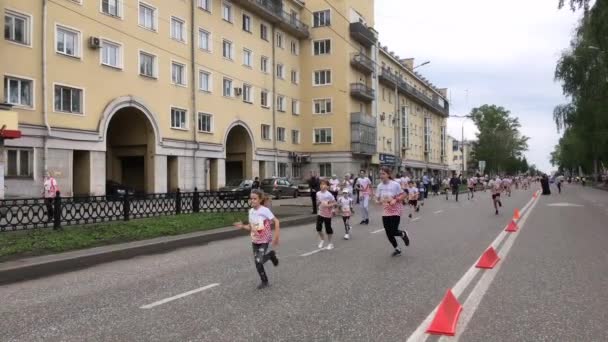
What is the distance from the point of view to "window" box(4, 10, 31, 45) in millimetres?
24750

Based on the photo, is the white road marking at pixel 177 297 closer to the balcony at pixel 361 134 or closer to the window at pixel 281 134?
the window at pixel 281 134

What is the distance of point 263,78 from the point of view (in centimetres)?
4634

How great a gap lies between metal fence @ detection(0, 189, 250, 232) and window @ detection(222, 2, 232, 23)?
927 inches

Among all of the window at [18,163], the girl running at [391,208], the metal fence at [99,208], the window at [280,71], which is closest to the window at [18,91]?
the window at [18,163]

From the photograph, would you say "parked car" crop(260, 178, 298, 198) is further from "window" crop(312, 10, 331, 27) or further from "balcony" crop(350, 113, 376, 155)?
"window" crop(312, 10, 331, 27)

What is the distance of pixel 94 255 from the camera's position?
416 inches

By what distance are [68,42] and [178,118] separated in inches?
372

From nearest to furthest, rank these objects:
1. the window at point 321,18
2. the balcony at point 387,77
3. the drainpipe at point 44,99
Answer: the drainpipe at point 44,99 → the window at point 321,18 → the balcony at point 387,77

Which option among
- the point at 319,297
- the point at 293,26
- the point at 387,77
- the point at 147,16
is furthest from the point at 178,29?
the point at 319,297

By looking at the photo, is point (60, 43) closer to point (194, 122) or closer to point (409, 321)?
point (194, 122)

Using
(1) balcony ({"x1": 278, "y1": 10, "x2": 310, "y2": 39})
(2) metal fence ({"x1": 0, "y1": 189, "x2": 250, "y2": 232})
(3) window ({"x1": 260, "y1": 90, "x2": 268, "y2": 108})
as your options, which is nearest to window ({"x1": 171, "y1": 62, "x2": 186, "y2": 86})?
(3) window ({"x1": 260, "y1": 90, "x2": 268, "y2": 108})

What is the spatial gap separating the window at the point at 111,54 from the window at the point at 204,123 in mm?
7940

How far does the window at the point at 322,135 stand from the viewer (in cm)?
5331

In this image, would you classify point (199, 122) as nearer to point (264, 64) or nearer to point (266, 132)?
point (266, 132)
